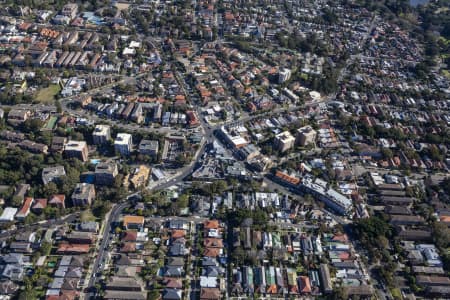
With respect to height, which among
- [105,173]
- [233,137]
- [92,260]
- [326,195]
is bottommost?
[92,260]

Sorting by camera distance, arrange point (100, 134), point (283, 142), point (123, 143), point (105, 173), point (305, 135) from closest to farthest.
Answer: point (105, 173) → point (123, 143) → point (100, 134) → point (283, 142) → point (305, 135)

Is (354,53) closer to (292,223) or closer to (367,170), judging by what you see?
(367,170)

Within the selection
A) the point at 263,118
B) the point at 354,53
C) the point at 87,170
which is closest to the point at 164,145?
the point at 87,170

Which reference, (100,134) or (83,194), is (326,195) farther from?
(100,134)

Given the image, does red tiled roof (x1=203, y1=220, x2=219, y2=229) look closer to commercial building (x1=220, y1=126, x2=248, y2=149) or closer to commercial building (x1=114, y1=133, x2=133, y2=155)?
commercial building (x1=220, y1=126, x2=248, y2=149)

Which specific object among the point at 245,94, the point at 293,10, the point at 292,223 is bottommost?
the point at 292,223

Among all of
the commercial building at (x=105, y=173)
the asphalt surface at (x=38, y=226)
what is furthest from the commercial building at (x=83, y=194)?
the commercial building at (x=105, y=173)

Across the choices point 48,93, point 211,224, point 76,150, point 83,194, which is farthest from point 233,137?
point 48,93
